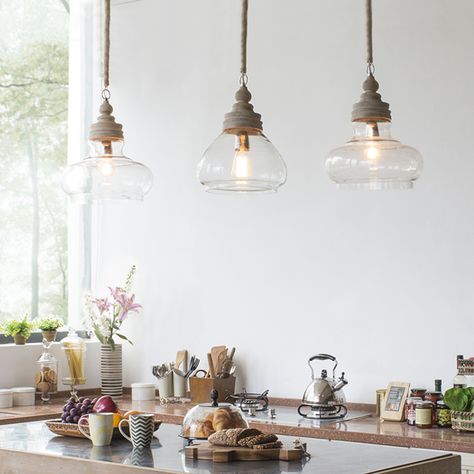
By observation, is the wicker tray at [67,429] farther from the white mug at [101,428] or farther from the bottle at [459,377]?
the bottle at [459,377]

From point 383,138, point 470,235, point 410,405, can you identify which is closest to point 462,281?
point 470,235

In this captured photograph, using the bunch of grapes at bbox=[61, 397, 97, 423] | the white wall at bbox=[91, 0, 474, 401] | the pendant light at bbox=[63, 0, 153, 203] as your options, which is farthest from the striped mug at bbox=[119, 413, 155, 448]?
the white wall at bbox=[91, 0, 474, 401]

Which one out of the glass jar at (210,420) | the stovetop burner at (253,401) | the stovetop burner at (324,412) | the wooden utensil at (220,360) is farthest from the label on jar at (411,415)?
the glass jar at (210,420)

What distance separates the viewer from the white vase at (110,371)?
5.73m

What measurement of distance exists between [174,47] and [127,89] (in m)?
0.43

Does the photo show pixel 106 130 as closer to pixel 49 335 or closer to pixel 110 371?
pixel 49 335

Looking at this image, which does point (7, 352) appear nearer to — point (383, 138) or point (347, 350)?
point (347, 350)

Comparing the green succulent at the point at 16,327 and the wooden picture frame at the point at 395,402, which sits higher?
the green succulent at the point at 16,327

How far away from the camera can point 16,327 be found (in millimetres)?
5508

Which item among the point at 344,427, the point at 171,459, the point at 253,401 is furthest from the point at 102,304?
the point at 171,459

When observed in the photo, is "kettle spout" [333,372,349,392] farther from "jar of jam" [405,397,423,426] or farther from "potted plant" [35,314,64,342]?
"potted plant" [35,314,64,342]

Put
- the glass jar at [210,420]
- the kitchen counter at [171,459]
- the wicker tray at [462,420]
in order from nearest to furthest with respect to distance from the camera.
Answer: the kitchen counter at [171,459]
the glass jar at [210,420]
the wicker tray at [462,420]

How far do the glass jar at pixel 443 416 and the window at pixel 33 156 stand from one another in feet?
8.62

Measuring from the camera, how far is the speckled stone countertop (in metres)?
3.98
